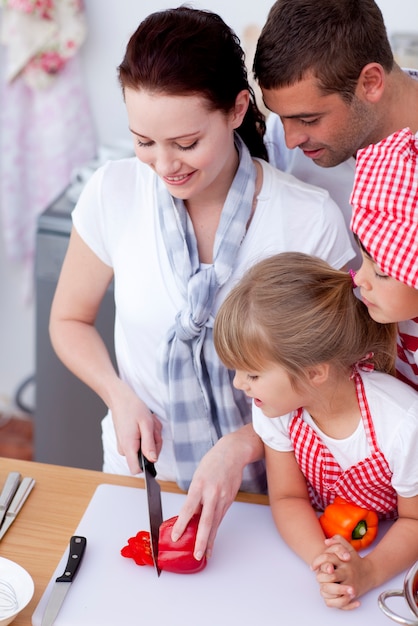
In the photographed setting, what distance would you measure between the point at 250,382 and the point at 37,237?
3.62 ft

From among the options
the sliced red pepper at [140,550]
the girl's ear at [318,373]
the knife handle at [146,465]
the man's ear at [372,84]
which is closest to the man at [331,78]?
the man's ear at [372,84]

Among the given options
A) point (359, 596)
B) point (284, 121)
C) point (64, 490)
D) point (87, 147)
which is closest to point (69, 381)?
point (87, 147)

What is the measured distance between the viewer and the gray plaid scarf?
1.30 m

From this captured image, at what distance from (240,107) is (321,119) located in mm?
148

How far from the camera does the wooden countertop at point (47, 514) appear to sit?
1.14m

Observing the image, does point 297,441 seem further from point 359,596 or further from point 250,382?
point 359,596

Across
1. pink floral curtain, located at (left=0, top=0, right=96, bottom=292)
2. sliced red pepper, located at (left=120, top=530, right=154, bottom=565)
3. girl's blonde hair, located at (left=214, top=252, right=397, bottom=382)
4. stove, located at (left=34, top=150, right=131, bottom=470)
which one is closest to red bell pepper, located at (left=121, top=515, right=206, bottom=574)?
sliced red pepper, located at (left=120, top=530, right=154, bottom=565)

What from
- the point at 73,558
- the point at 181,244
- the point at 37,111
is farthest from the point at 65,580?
the point at 37,111

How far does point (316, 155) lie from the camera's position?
1.38 m

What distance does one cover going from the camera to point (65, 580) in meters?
1.09

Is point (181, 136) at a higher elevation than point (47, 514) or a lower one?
higher

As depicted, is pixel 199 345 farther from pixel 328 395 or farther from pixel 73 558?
pixel 73 558

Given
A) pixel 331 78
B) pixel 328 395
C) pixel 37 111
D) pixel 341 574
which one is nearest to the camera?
pixel 341 574

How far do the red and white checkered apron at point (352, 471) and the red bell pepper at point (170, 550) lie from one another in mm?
175
